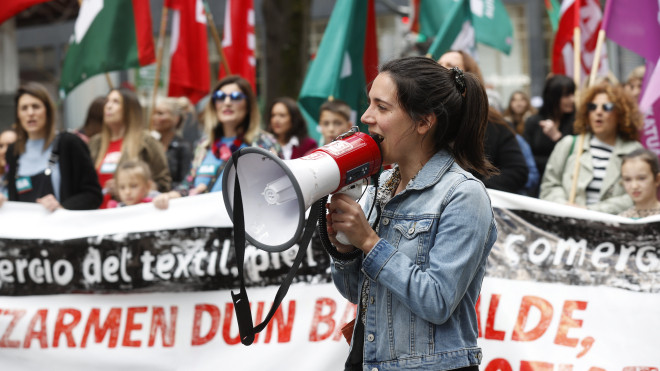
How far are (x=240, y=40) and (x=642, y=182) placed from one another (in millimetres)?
4032

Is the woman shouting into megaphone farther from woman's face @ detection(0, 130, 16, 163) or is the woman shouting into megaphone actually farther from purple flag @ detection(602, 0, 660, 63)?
woman's face @ detection(0, 130, 16, 163)

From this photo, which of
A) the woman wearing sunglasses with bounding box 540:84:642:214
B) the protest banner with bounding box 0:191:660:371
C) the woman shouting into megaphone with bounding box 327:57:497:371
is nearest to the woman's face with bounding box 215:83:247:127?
the protest banner with bounding box 0:191:660:371

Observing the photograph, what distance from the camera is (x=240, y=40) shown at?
764 cm

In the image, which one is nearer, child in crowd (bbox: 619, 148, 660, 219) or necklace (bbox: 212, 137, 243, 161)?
child in crowd (bbox: 619, 148, 660, 219)

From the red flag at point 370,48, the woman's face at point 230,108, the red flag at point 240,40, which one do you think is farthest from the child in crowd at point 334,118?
the red flag at point 240,40

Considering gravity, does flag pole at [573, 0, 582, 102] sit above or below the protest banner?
above

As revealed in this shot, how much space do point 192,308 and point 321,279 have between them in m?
0.69

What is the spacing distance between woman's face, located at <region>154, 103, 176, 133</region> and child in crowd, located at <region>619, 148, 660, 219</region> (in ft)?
13.9

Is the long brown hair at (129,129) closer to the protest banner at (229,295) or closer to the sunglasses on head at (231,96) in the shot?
the sunglasses on head at (231,96)

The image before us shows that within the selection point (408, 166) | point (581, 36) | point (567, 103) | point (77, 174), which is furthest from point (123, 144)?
point (408, 166)

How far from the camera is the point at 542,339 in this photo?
4.00 metres

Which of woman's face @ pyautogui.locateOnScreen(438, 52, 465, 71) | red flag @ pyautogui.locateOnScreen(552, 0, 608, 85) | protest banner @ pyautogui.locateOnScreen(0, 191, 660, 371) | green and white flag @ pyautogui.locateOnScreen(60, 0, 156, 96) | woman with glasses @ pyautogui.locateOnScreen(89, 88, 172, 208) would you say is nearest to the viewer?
protest banner @ pyautogui.locateOnScreen(0, 191, 660, 371)

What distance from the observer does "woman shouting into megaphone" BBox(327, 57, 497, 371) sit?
2264 mm

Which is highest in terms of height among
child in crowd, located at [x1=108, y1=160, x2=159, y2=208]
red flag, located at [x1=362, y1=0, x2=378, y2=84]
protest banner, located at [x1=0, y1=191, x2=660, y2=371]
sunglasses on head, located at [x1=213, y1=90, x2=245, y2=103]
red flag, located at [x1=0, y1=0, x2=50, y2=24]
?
red flag, located at [x1=0, y1=0, x2=50, y2=24]
